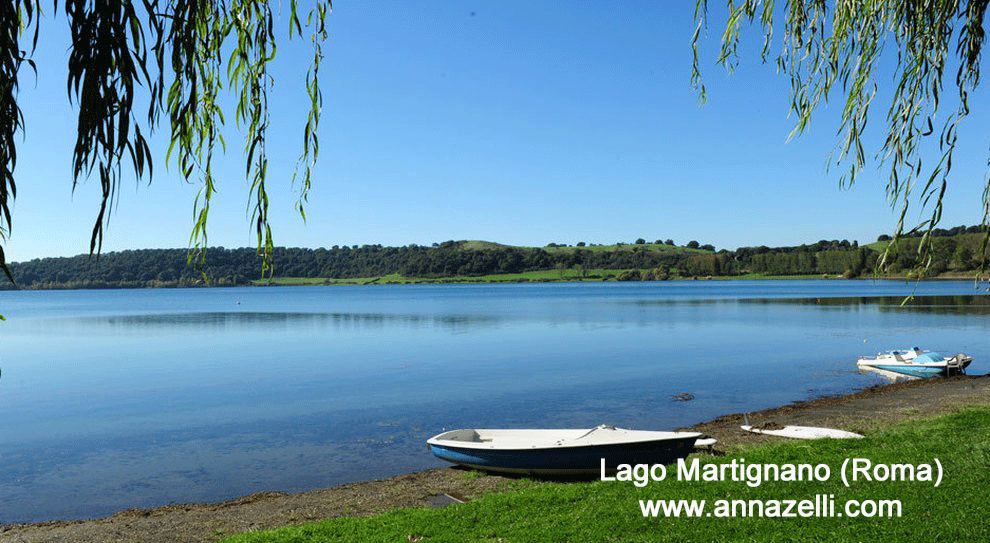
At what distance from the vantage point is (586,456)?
16109 millimetres

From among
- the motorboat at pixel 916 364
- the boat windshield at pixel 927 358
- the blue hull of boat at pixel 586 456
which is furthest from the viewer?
the boat windshield at pixel 927 358

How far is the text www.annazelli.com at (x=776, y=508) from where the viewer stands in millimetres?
9242

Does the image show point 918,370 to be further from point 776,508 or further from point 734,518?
point 734,518

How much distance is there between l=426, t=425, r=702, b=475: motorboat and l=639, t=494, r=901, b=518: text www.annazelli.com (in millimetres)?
5145

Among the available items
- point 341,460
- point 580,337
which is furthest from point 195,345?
point 341,460

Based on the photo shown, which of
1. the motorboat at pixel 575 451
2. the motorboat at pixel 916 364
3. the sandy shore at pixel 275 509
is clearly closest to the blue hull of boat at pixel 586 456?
the motorboat at pixel 575 451

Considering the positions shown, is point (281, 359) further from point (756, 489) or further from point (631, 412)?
point (756, 489)

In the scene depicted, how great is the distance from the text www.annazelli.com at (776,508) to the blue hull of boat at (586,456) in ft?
18.3

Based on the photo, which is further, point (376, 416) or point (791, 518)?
point (376, 416)

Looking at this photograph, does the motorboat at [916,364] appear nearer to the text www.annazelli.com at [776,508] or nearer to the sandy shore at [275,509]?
the sandy shore at [275,509]

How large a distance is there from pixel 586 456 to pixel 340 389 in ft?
70.7

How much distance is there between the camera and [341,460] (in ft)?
69.4

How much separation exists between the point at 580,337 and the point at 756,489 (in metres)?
49.0

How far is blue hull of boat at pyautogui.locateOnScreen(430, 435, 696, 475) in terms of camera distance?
Answer: 15719mm
